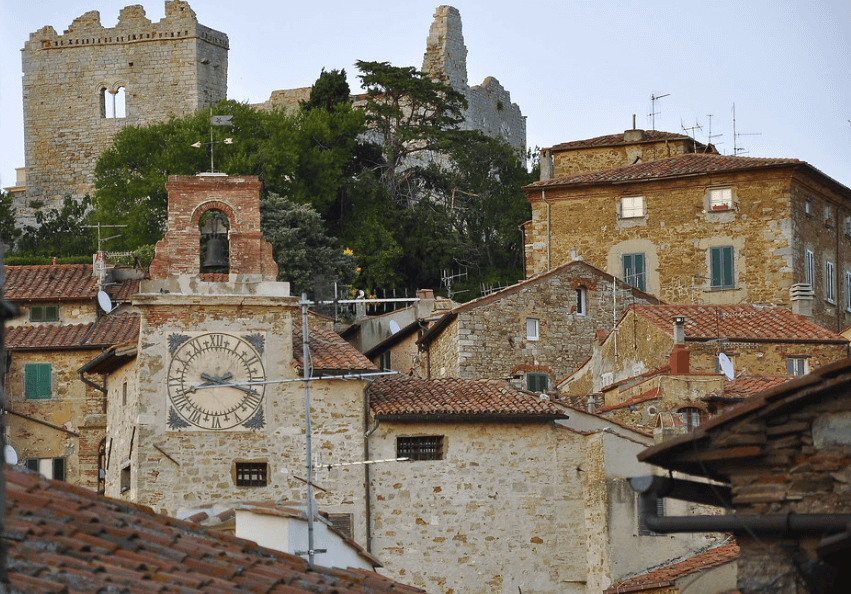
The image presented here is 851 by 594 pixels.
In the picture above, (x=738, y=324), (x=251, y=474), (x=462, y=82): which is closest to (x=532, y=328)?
(x=738, y=324)

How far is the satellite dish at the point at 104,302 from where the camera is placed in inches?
1623

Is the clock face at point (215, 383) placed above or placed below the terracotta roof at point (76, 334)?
below

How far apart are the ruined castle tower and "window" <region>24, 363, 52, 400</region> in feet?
126

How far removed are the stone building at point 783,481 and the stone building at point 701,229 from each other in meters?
34.2

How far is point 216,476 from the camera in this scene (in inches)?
1160

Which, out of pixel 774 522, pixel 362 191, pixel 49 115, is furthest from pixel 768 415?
pixel 49 115

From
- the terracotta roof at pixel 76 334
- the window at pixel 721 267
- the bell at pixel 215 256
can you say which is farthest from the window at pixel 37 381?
the window at pixel 721 267

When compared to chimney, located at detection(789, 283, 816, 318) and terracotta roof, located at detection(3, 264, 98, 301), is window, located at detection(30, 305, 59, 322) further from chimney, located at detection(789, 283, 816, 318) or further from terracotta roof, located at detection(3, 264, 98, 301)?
chimney, located at detection(789, 283, 816, 318)

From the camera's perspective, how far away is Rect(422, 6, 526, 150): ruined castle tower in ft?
259

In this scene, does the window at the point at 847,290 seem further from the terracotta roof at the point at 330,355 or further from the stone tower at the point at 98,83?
the stone tower at the point at 98,83

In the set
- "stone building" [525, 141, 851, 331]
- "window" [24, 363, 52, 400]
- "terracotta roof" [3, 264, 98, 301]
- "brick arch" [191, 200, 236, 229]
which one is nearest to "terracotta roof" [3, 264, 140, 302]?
"terracotta roof" [3, 264, 98, 301]

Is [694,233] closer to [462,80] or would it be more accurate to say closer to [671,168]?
[671,168]

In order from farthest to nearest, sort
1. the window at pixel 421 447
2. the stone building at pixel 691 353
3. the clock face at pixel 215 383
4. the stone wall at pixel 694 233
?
the stone wall at pixel 694 233 → the stone building at pixel 691 353 → the window at pixel 421 447 → the clock face at pixel 215 383

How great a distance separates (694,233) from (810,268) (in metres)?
3.04
